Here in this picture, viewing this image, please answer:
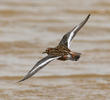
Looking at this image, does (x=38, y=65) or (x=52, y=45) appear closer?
(x=38, y=65)

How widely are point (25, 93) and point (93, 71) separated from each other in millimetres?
1642

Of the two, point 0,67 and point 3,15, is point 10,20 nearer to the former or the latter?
point 3,15

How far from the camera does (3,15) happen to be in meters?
13.2

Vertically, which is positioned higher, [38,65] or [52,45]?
[38,65]

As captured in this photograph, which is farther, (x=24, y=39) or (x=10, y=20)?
(x=10, y=20)

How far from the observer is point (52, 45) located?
11.9 metres

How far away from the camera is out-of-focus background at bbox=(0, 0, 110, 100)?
9.66m

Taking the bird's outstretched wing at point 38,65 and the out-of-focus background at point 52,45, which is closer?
the bird's outstretched wing at point 38,65

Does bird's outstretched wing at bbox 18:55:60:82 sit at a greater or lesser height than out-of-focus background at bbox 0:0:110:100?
greater

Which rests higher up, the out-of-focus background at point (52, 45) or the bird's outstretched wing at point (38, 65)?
the bird's outstretched wing at point (38, 65)

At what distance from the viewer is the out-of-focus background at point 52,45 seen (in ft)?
31.7

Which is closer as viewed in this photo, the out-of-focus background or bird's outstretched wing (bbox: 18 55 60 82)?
bird's outstretched wing (bbox: 18 55 60 82)

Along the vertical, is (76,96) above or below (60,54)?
below

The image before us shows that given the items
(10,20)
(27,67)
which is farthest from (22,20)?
(27,67)
